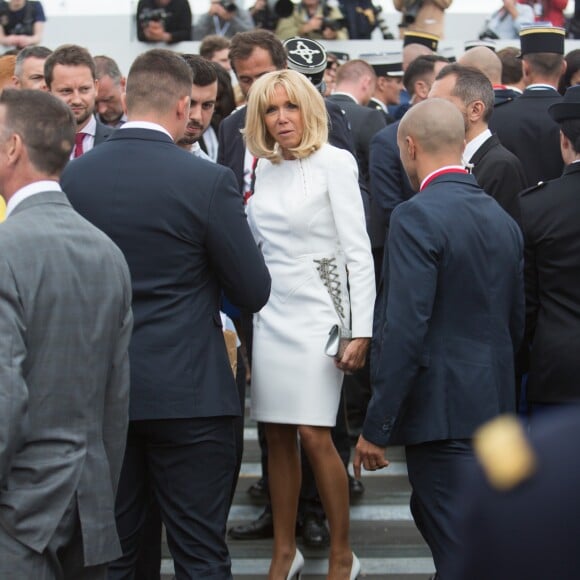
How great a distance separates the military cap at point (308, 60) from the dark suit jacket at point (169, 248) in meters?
2.01

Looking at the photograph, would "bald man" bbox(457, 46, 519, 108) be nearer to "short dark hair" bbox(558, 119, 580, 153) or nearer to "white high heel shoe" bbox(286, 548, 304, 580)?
"short dark hair" bbox(558, 119, 580, 153)

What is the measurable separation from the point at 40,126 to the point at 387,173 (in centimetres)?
285

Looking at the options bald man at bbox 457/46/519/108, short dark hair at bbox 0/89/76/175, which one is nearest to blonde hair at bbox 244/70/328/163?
short dark hair at bbox 0/89/76/175

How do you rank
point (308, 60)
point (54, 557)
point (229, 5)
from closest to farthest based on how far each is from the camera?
point (54, 557) < point (308, 60) < point (229, 5)

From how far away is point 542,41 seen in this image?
21.6 ft

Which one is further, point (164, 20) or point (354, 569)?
point (164, 20)

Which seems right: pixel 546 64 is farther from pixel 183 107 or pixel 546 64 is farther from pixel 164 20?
pixel 164 20

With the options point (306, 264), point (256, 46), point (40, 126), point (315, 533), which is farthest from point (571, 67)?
point (40, 126)

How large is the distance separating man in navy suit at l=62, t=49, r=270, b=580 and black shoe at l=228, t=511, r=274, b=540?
1460 millimetres

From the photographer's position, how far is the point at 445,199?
12.7 feet

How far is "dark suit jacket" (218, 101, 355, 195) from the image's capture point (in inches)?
203

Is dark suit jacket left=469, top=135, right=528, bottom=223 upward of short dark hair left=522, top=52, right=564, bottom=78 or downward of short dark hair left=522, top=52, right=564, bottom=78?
downward

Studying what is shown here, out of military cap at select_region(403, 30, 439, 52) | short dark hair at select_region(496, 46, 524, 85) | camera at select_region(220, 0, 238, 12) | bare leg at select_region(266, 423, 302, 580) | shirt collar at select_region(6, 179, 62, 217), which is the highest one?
shirt collar at select_region(6, 179, 62, 217)

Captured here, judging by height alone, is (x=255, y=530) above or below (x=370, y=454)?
below
